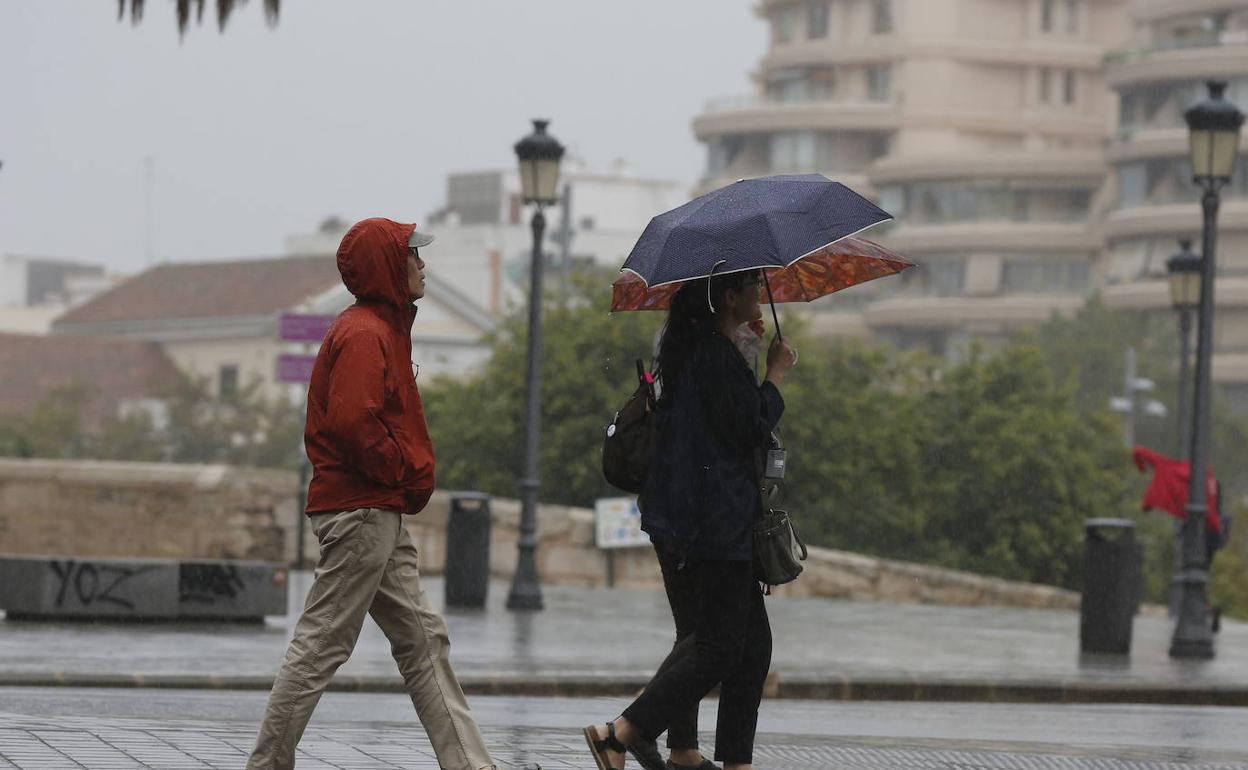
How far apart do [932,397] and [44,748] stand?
36796mm

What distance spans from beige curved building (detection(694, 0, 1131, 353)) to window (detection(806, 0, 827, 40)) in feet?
0.24

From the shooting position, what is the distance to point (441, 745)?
735 centimetres

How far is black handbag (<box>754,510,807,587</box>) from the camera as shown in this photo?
24.7ft

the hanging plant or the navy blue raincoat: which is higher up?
the hanging plant

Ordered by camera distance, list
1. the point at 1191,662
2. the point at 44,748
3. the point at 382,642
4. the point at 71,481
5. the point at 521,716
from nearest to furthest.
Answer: the point at 44,748
the point at 521,716
the point at 382,642
the point at 1191,662
the point at 71,481

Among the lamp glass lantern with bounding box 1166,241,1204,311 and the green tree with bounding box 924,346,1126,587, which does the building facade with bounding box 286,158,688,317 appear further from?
the lamp glass lantern with bounding box 1166,241,1204,311

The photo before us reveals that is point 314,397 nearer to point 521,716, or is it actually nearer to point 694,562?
point 694,562

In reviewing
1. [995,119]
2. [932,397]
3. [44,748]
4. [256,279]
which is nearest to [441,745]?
[44,748]

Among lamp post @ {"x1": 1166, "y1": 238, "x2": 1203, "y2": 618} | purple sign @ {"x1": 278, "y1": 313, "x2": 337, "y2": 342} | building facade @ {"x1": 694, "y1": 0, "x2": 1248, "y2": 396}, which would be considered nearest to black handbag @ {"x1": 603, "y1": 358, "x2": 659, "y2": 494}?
purple sign @ {"x1": 278, "y1": 313, "x2": 337, "y2": 342}

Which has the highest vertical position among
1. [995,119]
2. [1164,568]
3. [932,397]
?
[995,119]

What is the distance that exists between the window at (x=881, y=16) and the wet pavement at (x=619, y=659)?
106 meters

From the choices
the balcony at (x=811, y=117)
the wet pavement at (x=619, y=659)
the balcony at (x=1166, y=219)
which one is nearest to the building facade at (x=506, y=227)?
the balcony at (x=811, y=117)

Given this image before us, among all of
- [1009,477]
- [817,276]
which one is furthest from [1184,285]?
[817,276]

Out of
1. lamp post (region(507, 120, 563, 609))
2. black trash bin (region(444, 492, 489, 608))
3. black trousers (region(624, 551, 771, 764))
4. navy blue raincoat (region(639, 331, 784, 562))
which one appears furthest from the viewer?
lamp post (region(507, 120, 563, 609))
